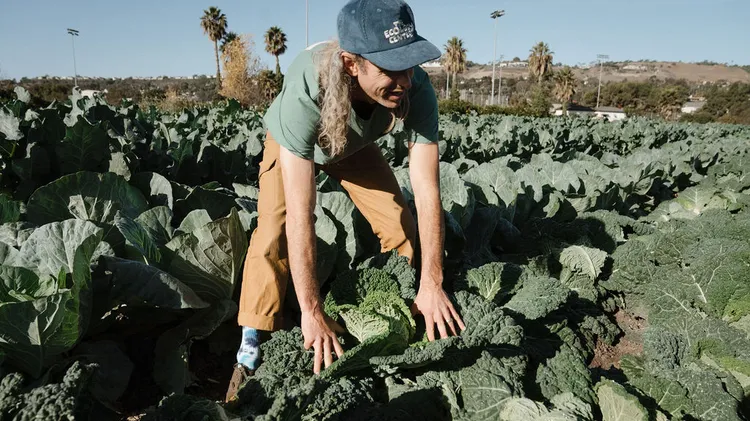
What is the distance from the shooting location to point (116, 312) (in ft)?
8.69

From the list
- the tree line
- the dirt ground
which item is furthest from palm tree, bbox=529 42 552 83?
the dirt ground

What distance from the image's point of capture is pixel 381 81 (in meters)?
2.04

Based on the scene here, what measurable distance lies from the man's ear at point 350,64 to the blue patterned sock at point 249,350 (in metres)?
1.39

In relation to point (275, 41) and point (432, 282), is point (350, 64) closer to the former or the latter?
point (432, 282)

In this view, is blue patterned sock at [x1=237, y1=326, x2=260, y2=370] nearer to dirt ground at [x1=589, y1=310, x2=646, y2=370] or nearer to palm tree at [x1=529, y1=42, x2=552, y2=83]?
dirt ground at [x1=589, y1=310, x2=646, y2=370]

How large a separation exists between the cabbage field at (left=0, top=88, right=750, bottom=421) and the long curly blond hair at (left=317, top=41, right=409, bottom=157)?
864mm

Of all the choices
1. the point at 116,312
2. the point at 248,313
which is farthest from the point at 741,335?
the point at 116,312

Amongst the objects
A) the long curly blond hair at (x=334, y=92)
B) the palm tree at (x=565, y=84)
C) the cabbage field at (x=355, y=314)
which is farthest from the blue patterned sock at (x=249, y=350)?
the palm tree at (x=565, y=84)

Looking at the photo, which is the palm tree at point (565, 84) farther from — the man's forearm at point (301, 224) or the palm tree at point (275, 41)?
the man's forearm at point (301, 224)

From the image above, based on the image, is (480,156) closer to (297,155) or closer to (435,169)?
(435,169)

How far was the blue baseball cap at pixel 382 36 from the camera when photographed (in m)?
1.93

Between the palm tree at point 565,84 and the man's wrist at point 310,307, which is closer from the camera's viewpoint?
the man's wrist at point 310,307

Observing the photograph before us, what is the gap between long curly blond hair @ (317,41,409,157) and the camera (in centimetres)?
202

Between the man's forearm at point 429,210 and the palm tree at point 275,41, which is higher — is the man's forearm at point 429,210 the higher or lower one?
the lower one
